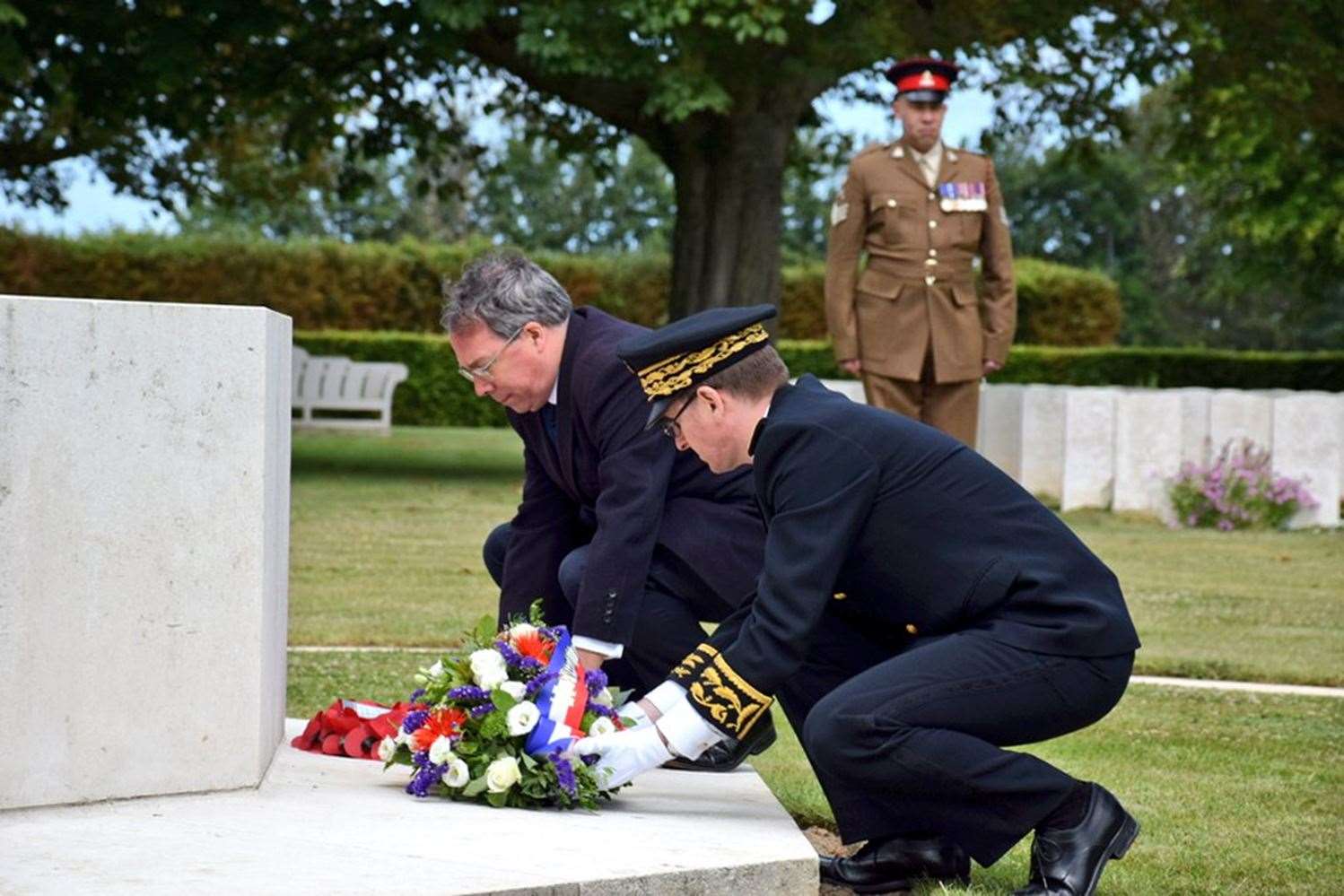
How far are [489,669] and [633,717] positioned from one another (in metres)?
0.31

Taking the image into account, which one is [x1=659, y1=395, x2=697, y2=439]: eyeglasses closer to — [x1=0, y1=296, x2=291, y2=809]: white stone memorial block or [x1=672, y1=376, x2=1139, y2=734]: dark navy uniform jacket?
[x1=672, y1=376, x2=1139, y2=734]: dark navy uniform jacket

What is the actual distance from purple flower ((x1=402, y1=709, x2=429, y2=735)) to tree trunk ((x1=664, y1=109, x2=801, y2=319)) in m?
12.0

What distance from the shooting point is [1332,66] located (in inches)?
645

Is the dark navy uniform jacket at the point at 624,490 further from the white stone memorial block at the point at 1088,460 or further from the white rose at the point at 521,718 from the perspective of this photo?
the white stone memorial block at the point at 1088,460

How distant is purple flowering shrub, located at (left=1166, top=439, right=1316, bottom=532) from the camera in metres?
12.8

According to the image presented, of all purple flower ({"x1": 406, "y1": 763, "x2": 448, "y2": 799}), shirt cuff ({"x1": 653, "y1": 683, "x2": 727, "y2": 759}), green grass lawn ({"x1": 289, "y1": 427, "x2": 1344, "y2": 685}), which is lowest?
green grass lawn ({"x1": 289, "y1": 427, "x2": 1344, "y2": 685})

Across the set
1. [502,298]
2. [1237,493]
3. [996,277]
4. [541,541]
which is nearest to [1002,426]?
[1237,493]

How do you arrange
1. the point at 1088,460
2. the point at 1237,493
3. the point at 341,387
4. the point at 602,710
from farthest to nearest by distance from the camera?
the point at 341,387
the point at 1088,460
the point at 1237,493
the point at 602,710

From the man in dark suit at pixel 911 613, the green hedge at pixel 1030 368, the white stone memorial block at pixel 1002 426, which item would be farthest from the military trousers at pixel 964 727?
the green hedge at pixel 1030 368

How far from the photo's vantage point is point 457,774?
405 centimetres

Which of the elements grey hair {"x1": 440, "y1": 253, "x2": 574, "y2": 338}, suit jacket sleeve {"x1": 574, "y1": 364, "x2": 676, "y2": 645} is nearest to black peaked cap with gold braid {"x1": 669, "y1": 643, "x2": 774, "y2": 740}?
suit jacket sleeve {"x1": 574, "y1": 364, "x2": 676, "y2": 645}

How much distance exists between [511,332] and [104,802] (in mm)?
1369

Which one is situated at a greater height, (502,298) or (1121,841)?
(502,298)

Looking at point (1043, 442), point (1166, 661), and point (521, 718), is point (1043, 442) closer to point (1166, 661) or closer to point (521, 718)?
point (1166, 661)
